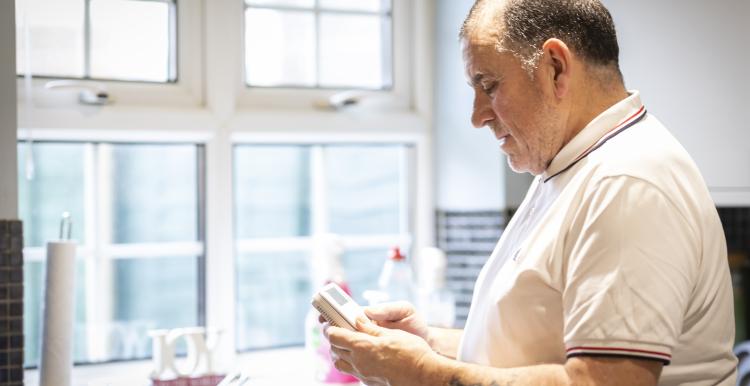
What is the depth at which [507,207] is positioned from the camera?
2.22 metres

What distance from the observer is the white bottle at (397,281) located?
7.34 ft

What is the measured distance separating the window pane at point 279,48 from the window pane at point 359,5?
0.06 metres

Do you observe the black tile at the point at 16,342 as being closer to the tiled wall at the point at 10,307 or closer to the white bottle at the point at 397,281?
the tiled wall at the point at 10,307

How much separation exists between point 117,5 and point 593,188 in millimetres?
1490

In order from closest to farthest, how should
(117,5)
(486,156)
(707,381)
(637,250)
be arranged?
(637,250), (707,381), (117,5), (486,156)

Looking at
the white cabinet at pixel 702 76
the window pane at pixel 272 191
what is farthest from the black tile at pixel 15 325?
the white cabinet at pixel 702 76

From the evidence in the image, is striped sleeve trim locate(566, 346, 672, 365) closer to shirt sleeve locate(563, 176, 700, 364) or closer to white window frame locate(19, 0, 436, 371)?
shirt sleeve locate(563, 176, 700, 364)

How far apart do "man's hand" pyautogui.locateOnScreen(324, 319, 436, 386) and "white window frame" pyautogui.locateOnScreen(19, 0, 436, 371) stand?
970 millimetres

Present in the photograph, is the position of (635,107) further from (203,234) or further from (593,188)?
(203,234)

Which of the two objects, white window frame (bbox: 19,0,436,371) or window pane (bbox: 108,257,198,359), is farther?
window pane (bbox: 108,257,198,359)

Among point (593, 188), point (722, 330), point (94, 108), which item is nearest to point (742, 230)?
point (722, 330)

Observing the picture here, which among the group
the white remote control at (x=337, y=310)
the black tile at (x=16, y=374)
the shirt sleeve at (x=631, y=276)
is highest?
the shirt sleeve at (x=631, y=276)

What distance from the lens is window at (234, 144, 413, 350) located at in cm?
231

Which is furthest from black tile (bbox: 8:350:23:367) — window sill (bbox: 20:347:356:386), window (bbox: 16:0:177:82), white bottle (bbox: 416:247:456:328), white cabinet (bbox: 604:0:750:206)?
white cabinet (bbox: 604:0:750:206)
